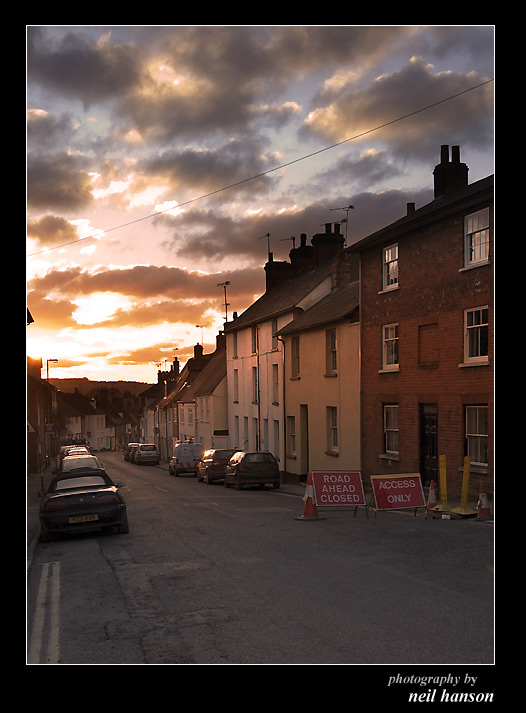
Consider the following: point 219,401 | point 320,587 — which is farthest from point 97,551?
point 219,401

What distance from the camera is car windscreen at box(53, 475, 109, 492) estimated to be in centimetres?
1627

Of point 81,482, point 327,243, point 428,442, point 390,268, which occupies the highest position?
point 327,243

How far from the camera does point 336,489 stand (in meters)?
18.2

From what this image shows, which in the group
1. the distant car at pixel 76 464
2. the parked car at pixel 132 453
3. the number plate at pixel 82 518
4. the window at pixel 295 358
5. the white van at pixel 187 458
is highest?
the window at pixel 295 358

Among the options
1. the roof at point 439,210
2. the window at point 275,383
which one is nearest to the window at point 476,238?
the roof at point 439,210

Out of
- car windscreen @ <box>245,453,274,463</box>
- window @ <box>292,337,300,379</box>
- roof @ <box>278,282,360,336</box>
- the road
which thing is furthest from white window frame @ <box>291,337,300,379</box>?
the road

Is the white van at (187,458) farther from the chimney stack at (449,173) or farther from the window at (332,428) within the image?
the chimney stack at (449,173)

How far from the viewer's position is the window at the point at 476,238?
19.5 metres

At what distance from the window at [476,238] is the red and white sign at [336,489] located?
6.63 meters

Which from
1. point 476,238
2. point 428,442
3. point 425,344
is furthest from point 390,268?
point 428,442

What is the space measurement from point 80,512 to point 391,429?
1255 cm

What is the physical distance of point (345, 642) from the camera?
7.08 m

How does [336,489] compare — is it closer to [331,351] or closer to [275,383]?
[331,351]
